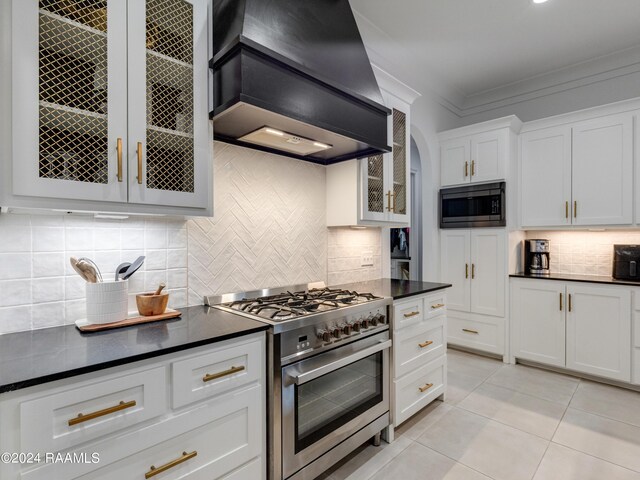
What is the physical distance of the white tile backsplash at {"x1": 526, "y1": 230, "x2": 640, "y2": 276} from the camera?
3338 millimetres

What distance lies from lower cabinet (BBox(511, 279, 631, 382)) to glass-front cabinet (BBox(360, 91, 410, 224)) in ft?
5.59

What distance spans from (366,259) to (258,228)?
117cm

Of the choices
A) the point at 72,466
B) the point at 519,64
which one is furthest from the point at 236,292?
the point at 519,64

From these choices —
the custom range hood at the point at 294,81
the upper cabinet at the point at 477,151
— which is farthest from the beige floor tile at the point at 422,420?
the upper cabinet at the point at 477,151

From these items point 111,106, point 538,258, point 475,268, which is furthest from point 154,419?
point 538,258

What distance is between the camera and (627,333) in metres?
2.90

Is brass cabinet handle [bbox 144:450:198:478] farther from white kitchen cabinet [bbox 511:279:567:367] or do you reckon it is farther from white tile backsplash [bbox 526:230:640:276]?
white tile backsplash [bbox 526:230:640:276]

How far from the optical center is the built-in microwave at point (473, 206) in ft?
11.5

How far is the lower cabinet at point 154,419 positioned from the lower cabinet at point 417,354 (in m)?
1.01

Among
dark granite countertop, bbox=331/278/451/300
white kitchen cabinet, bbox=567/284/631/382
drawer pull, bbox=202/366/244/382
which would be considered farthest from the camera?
white kitchen cabinet, bbox=567/284/631/382

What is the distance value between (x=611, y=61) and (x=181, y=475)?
15.9ft

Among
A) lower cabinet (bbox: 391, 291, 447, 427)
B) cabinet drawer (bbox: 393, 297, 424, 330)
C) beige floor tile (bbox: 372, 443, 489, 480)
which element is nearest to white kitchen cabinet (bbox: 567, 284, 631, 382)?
lower cabinet (bbox: 391, 291, 447, 427)

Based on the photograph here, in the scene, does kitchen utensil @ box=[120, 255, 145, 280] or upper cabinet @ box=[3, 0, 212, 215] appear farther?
kitchen utensil @ box=[120, 255, 145, 280]

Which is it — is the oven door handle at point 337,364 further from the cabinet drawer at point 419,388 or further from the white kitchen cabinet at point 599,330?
the white kitchen cabinet at point 599,330
